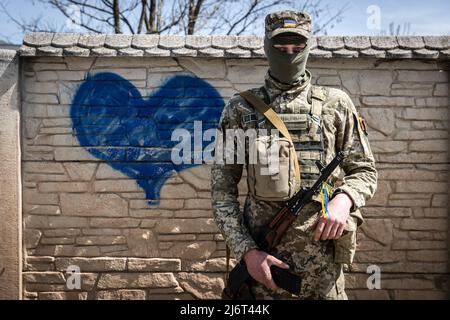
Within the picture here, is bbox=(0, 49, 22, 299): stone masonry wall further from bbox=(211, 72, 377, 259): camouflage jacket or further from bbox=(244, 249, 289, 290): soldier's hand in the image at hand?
bbox=(244, 249, 289, 290): soldier's hand

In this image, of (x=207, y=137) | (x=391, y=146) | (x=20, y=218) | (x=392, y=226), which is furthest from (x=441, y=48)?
(x=20, y=218)

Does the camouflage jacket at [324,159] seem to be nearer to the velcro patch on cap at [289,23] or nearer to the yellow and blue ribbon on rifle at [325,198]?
the yellow and blue ribbon on rifle at [325,198]

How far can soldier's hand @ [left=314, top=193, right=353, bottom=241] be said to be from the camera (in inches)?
79.7

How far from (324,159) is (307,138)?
0.13 m

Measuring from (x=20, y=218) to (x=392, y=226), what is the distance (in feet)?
10.0

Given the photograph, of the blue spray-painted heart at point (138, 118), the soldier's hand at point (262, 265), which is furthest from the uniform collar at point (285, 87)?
the blue spray-painted heart at point (138, 118)

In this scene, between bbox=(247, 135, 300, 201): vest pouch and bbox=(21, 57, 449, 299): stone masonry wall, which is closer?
bbox=(247, 135, 300, 201): vest pouch

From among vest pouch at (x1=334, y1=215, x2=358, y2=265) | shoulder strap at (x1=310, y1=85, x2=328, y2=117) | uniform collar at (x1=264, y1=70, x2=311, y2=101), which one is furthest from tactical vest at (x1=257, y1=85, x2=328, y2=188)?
vest pouch at (x1=334, y1=215, x2=358, y2=265)

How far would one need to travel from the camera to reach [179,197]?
3.71 m

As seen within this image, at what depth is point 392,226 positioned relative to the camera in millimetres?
3715

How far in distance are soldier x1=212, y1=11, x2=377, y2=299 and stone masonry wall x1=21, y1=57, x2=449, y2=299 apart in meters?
1.48

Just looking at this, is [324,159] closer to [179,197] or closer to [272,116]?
[272,116]

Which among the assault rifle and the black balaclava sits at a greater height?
the black balaclava

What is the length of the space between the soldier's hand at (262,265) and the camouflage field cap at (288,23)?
104cm
